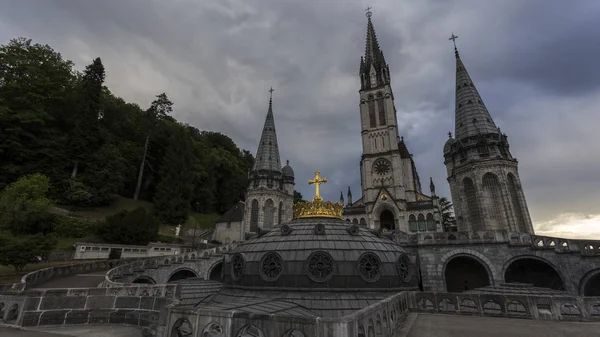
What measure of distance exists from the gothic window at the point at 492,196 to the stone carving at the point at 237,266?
90.1 feet

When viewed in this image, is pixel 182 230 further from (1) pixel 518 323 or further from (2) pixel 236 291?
(1) pixel 518 323

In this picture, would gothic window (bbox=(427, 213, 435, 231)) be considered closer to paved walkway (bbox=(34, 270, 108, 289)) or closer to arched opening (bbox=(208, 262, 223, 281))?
arched opening (bbox=(208, 262, 223, 281))

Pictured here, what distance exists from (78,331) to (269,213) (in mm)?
40002

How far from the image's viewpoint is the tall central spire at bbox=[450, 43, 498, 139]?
30.8 meters

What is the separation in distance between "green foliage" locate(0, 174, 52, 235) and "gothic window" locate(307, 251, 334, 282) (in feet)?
111

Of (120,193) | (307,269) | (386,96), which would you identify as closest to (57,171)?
(120,193)

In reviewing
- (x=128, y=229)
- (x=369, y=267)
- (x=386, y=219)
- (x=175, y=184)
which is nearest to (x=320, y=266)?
(x=369, y=267)

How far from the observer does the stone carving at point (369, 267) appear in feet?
33.0

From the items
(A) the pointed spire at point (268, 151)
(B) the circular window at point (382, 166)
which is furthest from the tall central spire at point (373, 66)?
(A) the pointed spire at point (268, 151)

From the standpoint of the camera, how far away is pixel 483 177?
94.1 feet

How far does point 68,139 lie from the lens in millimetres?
40375

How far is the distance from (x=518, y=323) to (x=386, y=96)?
159 feet

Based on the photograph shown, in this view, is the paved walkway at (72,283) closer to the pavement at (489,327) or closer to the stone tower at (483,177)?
the pavement at (489,327)

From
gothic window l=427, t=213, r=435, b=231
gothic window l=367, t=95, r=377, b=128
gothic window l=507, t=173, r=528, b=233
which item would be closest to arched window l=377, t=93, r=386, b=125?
gothic window l=367, t=95, r=377, b=128
